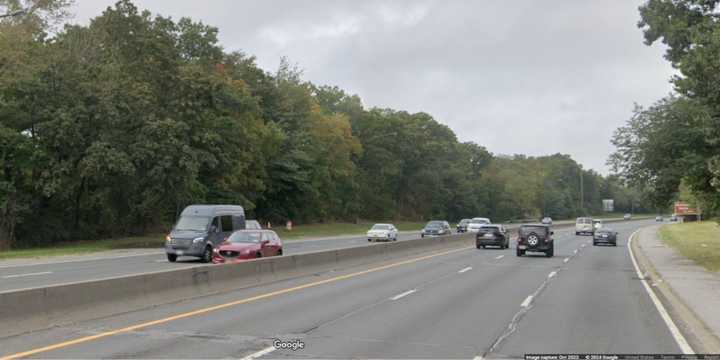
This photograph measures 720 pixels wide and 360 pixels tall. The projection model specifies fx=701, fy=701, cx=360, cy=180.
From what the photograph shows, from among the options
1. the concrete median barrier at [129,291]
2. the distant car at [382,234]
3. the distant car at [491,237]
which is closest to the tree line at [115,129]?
the distant car at [491,237]

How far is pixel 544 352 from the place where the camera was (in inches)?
384

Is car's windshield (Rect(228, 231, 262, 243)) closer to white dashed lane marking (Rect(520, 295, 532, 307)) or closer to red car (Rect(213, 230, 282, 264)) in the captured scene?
red car (Rect(213, 230, 282, 264))

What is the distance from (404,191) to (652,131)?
282 ft

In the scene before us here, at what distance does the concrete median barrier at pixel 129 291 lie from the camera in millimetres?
10469

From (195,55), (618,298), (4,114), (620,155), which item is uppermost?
(195,55)

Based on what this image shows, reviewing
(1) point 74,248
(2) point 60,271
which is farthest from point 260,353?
(1) point 74,248

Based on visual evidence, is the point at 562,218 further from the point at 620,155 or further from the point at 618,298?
the point at 618,298

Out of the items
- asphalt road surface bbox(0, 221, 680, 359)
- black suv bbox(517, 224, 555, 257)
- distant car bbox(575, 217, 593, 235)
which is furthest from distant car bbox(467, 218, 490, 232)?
asphalt road surface bbox(0, 221, 680, 359)

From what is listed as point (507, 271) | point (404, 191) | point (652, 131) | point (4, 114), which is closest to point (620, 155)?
point (652, 131)

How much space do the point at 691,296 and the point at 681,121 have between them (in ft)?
50.2

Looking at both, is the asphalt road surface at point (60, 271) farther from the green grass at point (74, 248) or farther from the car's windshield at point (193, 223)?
the green grass at point (74, 248)

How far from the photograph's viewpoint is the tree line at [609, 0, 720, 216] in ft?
69.8

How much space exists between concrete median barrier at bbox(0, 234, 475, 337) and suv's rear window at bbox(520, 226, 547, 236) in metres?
15.2

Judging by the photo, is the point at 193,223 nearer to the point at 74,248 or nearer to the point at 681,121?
the point at 74,248
